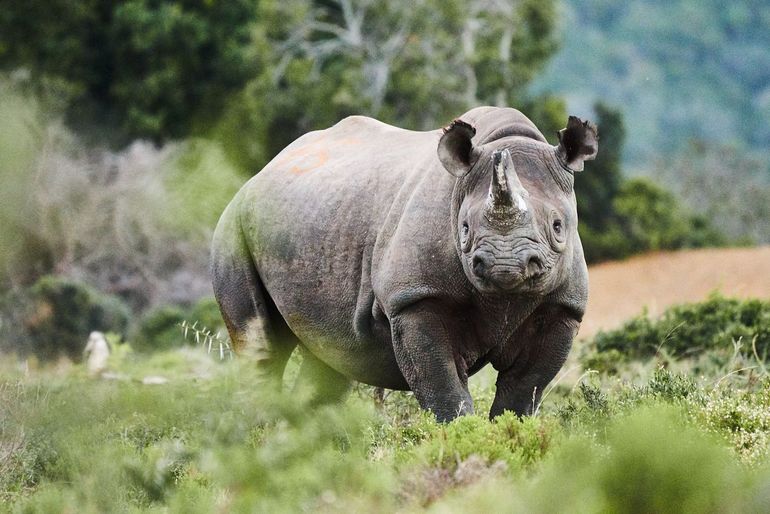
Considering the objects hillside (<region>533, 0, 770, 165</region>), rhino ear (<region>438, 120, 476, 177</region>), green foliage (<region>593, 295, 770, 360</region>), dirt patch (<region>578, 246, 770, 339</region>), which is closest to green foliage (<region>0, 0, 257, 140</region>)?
dirt patch (<region>578, 246, 770, 339</region>)

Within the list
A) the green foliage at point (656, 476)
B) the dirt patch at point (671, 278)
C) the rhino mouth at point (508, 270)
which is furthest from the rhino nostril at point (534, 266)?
the dirt patch at point (671, 278)

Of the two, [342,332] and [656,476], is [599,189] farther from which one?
[656,476]

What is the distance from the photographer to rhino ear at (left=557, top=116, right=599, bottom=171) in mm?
6559

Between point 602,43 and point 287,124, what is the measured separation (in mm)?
76755

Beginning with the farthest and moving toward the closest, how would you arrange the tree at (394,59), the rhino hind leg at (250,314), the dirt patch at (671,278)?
the tree at (394,59), the dirt patch at (671,278), the rhino hind leg at (250,314)

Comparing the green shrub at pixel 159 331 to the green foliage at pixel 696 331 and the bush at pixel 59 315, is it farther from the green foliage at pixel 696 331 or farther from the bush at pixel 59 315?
the green foliage at pixel 696 331

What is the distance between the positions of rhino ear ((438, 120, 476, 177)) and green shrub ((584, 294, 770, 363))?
4.06m

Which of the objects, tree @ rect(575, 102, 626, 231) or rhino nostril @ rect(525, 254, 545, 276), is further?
tree @ rect(575, 102, 626, 231)

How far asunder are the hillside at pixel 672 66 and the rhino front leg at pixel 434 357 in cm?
8425

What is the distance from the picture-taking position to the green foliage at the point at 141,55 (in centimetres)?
2317

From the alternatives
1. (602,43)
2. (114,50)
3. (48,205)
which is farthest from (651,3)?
(48,205)

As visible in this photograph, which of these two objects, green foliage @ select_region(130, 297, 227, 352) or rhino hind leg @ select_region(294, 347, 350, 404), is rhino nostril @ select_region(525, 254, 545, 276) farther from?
green foliage @ select_region(130, 297, 227, 352)

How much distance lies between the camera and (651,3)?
10881cm

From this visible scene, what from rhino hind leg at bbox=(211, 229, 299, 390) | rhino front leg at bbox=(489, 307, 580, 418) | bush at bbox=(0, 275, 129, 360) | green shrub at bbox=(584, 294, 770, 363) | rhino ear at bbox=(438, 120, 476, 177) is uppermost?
rhino ear at bbox=(438, 120, 476, 177)
